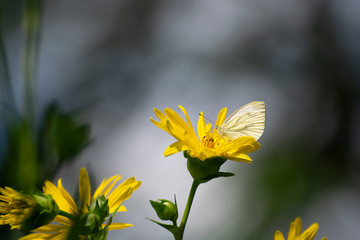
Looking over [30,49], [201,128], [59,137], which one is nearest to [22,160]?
[59,137]

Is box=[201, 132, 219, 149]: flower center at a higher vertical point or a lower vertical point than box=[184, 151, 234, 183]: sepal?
higher

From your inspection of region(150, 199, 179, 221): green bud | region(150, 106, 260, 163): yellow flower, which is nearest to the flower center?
region(150, 106, 260, 163): yellow flower

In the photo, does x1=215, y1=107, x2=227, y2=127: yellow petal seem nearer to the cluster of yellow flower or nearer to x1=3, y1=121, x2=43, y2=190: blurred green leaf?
the cluster of yellow flower

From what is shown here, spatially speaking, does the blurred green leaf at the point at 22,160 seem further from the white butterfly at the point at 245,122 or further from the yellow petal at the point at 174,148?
the white butterfly at the point at 245,122

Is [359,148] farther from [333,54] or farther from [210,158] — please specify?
[210,158]

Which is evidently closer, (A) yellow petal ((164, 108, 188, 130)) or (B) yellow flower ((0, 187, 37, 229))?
(B) yellow flower ((0, 187, 37, 229))

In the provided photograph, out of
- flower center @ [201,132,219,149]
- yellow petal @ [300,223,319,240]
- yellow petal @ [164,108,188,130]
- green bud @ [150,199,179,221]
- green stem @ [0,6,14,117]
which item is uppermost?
green stem @ [0,6,14,117]

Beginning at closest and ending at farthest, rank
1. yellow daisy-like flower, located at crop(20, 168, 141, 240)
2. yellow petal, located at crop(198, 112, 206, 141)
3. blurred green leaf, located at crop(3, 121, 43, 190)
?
blurred green leaf, located at crop(3, 121, 43, 190), yellow daisy-like flower, located at crop(20, 168, 141, 240), yellow petal, located at crop(198, 112, 206, 141)
